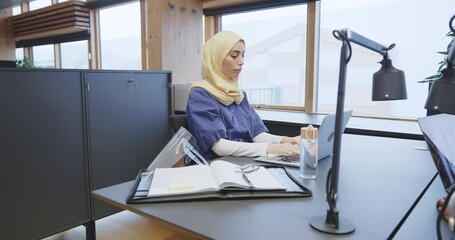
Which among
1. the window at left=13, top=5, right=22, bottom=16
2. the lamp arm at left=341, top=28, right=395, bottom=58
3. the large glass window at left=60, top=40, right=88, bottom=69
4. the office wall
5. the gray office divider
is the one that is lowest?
the gray office divider

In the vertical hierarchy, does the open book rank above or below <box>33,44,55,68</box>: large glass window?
below

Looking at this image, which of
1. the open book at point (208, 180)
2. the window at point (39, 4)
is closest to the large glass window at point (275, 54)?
the open book at point (208, 180)

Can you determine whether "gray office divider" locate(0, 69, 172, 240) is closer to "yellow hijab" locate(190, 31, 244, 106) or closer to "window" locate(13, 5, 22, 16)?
"yellow hijab" locate(190, 31, 244, 106)

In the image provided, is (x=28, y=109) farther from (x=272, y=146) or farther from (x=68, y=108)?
(x=272, y=146)

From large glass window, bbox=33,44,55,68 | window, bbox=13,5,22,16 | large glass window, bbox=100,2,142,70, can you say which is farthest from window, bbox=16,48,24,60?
large glass window, bbox=100,2,142,70

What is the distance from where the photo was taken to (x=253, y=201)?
3.34ft

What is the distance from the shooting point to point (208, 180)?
3.72ft

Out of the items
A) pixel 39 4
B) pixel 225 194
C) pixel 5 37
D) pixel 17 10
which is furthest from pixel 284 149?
pixel 17 10

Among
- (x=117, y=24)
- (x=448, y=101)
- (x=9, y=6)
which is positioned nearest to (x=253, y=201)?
(x=448, y=101)

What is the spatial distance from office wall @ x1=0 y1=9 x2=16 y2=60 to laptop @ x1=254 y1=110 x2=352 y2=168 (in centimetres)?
619

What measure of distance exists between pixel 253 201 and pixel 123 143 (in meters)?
2.07

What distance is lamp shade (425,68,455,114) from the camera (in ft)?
2.84

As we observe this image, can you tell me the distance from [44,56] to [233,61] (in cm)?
506

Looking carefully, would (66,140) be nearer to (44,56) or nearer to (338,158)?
(338,158)
